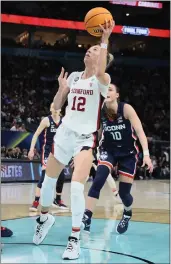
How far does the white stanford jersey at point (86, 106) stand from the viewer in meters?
4.09

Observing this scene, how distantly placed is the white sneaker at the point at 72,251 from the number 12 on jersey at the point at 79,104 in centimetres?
121

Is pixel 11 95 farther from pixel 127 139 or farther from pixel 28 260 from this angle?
pixel 28 260

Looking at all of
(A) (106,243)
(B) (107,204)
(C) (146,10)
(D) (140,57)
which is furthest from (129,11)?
(A) (106,243)

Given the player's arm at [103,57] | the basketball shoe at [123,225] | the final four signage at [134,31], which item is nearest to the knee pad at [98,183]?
the basketball shoe at [123,225]

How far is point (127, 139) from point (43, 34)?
79.7 feet

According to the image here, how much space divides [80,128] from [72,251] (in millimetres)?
1137

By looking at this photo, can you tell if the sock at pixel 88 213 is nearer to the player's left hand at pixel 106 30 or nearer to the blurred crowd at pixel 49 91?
the player's left hand at pixel 106 30

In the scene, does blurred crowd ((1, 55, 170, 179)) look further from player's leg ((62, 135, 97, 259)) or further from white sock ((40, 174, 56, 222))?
player's leg ((62, 135, 97, 259))

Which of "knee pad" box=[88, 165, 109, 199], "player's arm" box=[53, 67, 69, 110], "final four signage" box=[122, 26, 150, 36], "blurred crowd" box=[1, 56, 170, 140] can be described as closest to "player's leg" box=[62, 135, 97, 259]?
"player's arm" box=[53, 67, 69, 110]

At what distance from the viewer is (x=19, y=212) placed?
22.4 ft

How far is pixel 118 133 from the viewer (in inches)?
211

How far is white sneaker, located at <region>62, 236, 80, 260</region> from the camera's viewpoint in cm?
380

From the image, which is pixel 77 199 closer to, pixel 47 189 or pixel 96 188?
pixel 47 189

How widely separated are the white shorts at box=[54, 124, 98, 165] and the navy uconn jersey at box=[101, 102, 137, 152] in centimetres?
122
